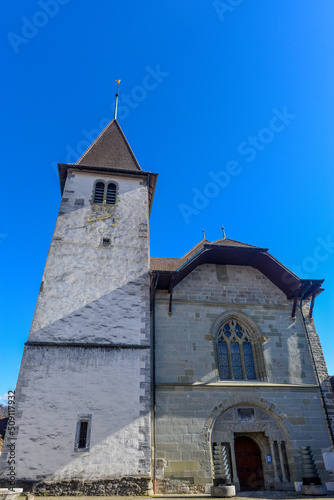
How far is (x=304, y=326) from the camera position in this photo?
505 inches

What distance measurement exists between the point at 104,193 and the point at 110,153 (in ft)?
10.5

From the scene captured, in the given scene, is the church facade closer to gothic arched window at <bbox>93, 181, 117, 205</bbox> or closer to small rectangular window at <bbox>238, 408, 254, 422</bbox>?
small rectangular window at <bbox>238, 408, 254, 422</bbox>

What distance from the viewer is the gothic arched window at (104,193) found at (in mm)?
14781

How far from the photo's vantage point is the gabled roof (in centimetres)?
1241

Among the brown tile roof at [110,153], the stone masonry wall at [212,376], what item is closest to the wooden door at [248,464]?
the stone masonry wall at [212,376]

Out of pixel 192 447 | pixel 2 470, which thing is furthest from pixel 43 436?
pixel 192 447

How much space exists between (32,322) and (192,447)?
20.8ft

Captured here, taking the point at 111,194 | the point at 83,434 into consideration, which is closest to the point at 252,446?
the point at 83,434

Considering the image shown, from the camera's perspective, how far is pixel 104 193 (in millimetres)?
14945

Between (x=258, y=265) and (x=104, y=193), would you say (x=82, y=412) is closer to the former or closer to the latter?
(x=258, y=265)

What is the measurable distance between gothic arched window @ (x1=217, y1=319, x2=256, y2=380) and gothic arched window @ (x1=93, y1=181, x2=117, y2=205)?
23.8 feet

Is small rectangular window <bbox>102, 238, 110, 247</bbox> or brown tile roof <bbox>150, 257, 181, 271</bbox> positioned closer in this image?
small rectangular window <bbox>102, 238, 110, 247</bbox>

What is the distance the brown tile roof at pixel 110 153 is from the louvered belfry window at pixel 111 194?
1207 millimetres

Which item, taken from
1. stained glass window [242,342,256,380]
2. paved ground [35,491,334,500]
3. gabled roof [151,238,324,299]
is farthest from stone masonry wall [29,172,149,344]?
paved ground [35,491,334,500]
